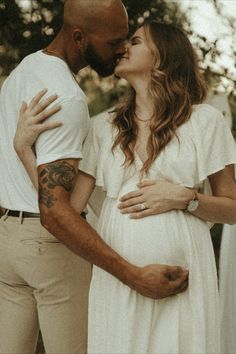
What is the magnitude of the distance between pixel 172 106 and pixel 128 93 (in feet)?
1.04

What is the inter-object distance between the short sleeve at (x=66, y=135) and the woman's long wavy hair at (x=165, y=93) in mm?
291

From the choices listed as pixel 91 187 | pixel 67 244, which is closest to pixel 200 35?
pixel 91 187

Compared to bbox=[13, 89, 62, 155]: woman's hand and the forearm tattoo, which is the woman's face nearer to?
bbox=[13, 89, 62, 155]: woman's hand

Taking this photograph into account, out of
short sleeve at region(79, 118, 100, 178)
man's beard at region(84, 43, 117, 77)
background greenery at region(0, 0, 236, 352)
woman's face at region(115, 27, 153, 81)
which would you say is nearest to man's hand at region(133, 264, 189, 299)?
short sleeve at region(79, 118, 100, 178)

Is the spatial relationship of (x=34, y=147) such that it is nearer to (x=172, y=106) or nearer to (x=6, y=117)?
(x=6, y=117)

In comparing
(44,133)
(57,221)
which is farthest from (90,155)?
(57,221)

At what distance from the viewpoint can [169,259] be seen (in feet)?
9.68

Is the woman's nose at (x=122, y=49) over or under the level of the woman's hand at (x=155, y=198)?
over

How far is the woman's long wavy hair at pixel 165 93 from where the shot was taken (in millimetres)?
3051

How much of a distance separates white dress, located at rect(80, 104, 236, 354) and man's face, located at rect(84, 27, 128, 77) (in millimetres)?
442

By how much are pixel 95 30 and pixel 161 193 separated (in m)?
0.78

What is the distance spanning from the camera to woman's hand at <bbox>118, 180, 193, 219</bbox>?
9.70 feet

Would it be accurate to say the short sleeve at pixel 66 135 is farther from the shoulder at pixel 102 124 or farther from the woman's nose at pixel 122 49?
the woman's nose at pixel 122 49

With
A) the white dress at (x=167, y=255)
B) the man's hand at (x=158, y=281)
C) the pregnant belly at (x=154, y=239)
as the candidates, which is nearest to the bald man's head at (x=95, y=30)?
the white dress at (x=167, y=255)
